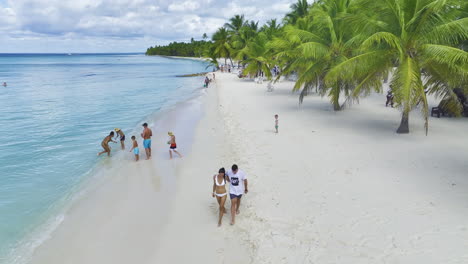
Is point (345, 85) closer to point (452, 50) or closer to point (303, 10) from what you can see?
point (452, 50)

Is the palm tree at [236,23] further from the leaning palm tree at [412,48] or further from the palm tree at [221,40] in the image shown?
the leaning palm tree at [412,48]

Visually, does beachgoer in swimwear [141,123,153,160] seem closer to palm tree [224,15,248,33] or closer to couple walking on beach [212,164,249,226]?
couple walking on beach [212,164,249,226]

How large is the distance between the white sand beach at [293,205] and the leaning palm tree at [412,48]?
2.09 metres

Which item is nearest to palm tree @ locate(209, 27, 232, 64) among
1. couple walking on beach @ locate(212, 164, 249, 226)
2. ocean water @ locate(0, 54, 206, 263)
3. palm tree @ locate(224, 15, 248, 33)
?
palm tree @ locate(224, 15, 248, 33)

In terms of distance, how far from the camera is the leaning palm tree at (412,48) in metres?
9.61

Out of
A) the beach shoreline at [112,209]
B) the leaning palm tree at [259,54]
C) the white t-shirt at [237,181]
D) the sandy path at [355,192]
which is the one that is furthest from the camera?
the leaning palm tree at [259,54]

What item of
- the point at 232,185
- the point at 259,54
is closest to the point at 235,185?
the point at 232,185

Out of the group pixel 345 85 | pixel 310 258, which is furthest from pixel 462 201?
pixel 345 85

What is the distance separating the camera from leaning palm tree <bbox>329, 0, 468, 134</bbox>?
31.5ft

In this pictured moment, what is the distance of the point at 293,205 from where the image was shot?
7.12 metres

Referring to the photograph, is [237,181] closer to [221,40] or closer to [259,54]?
[259,54]

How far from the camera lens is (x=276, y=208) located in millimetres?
7066

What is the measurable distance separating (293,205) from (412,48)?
769cm

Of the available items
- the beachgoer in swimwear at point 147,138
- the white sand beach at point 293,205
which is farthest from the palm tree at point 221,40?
the white sand beach at point 293,205
